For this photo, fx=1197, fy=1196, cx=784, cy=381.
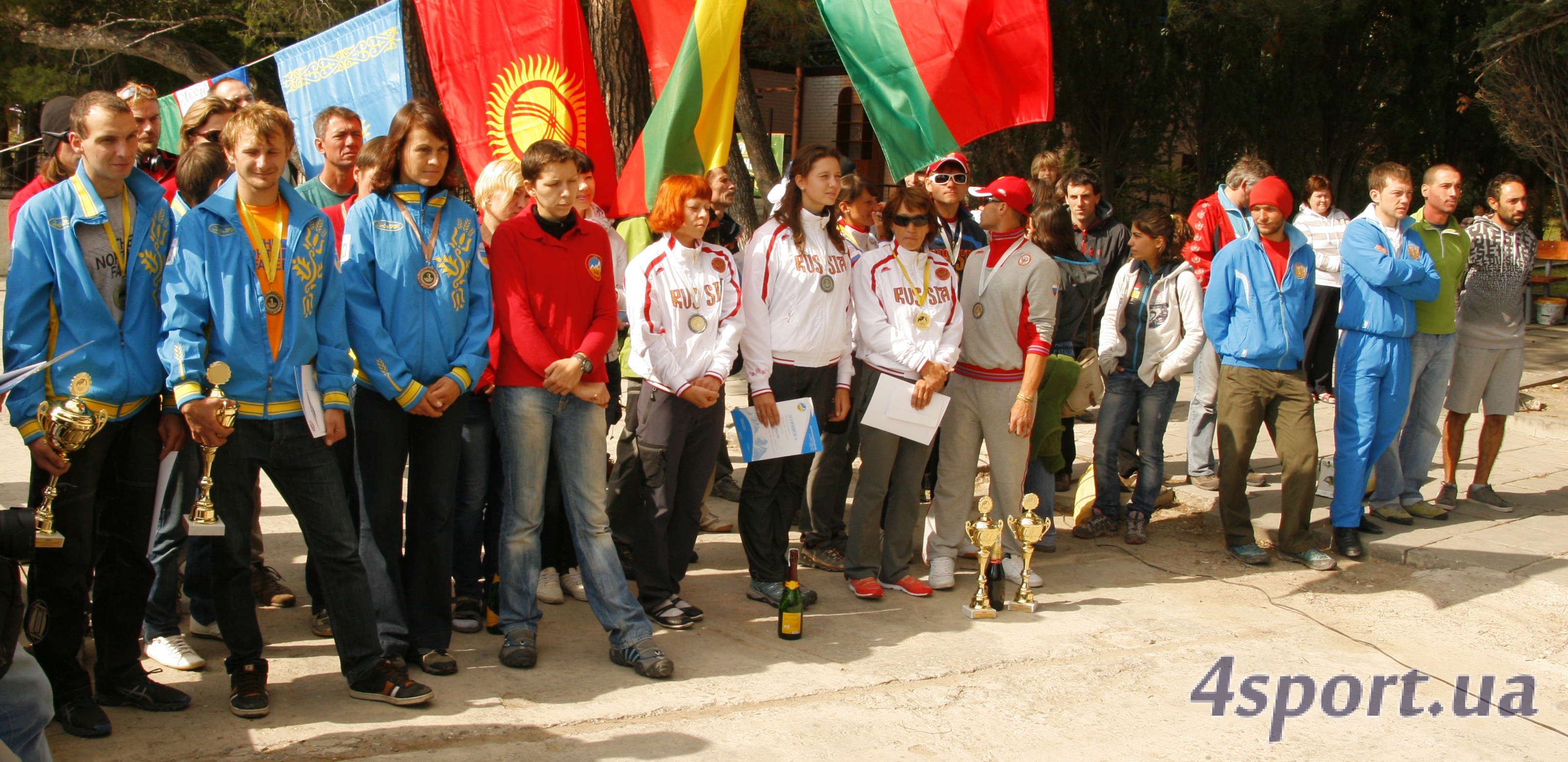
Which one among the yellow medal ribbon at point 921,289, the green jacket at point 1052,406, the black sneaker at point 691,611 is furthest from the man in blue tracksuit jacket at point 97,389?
the green jacket at point 1052,406

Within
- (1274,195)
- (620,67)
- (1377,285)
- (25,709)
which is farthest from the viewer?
(620,67)

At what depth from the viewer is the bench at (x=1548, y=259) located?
1463cm

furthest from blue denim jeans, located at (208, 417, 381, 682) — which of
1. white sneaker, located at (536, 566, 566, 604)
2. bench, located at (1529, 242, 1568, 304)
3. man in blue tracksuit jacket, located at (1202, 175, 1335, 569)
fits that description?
bench, located at (1529, 242, 1568, 304)

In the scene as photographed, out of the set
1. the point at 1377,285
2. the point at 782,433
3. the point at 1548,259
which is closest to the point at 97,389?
the point at 782,433

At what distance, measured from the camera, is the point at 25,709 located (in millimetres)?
2559

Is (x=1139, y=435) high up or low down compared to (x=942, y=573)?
up

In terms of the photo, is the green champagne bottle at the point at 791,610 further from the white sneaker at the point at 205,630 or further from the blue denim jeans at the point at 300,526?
the white sneaker at the point at 205,630

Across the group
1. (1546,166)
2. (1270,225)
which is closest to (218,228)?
(1270,225)

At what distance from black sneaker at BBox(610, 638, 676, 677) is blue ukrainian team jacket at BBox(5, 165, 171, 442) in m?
1.84

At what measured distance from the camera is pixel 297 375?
12.5 ft

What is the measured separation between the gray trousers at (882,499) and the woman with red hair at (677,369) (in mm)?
807

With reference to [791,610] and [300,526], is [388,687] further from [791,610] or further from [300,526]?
[791,610]

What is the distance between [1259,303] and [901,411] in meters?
2.10

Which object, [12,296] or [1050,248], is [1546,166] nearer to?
[1050,248]
